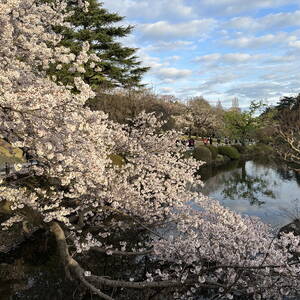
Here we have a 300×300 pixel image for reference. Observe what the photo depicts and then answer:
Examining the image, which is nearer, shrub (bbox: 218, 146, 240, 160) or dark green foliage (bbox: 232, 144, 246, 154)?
shrub (bbox: 218, 146, 240, 160)

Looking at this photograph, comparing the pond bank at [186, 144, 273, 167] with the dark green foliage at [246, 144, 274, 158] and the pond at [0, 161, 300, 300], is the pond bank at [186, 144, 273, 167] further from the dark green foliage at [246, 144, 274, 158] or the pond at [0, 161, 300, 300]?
the pond at [0, 161, 300, 300]

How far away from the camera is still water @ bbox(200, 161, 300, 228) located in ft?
54.2

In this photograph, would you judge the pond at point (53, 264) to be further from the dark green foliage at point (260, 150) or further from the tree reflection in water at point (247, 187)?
the dark green foliage at point (260, 150)

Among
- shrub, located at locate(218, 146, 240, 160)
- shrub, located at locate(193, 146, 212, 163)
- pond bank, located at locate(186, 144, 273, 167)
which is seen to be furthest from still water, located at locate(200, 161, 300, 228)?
shrub, located at locate(218, 146, 240, 160)

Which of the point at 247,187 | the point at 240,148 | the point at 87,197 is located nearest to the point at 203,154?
the point at 247,187

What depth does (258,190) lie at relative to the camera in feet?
75.2

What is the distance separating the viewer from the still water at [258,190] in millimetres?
16531

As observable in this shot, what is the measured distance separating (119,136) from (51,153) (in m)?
6.09

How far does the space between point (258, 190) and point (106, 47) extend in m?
16.7

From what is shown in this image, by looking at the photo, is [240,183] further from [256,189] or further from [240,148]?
[240,148]

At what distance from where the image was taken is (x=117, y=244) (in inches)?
434

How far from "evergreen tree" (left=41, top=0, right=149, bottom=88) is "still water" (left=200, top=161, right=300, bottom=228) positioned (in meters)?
11.0

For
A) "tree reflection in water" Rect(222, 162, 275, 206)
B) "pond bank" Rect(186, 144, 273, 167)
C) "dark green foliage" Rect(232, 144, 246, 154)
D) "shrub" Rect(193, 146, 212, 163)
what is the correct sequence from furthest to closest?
"dark green foliage" Rect(232, 144, 246, 154)
"pond bank" Rect(186, 144, 273, 167)
"shrub" Rect(193, 146, 212, 163)
"tree reflection in water" Rect(222, 162, 275, 206)

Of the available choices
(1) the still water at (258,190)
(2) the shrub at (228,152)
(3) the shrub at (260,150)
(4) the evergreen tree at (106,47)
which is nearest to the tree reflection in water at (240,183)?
(1) the still water at (258,190)
